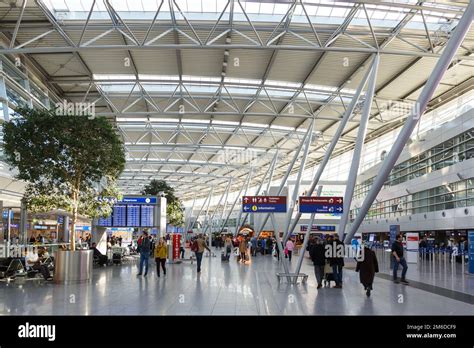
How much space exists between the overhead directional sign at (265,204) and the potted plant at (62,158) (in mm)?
4864

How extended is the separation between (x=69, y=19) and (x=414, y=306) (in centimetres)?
1816

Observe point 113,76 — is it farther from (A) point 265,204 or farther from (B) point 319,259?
(B) point 319,259

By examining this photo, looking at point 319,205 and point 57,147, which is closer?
point 57,147

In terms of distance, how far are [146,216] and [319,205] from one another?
565 inches

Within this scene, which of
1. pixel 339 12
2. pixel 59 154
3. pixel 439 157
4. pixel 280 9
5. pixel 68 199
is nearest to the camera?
pixel 59 154

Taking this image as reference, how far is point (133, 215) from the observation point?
29.6 m

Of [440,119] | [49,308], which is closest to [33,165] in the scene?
[49,308]

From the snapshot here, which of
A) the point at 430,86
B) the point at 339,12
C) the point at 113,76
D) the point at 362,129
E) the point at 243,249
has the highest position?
the point at 339,12

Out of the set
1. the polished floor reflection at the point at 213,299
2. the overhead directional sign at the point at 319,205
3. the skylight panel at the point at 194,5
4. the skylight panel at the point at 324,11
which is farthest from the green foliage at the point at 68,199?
the skylight panel at the point at 324,11

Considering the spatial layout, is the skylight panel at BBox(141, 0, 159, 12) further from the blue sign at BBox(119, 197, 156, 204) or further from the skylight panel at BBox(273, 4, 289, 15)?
the blue sign at BBox(119, 197, 156, 204)

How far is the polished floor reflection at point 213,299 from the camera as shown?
11.0 metres

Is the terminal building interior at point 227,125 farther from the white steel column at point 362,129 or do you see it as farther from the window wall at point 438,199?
the window wall at point 438,199

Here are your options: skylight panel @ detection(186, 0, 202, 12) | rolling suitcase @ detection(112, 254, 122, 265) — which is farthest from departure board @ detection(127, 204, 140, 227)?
skylight panel @ detection(186, 0, 202, 12)

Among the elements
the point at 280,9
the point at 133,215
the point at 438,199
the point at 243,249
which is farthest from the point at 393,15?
the point at 438,199
